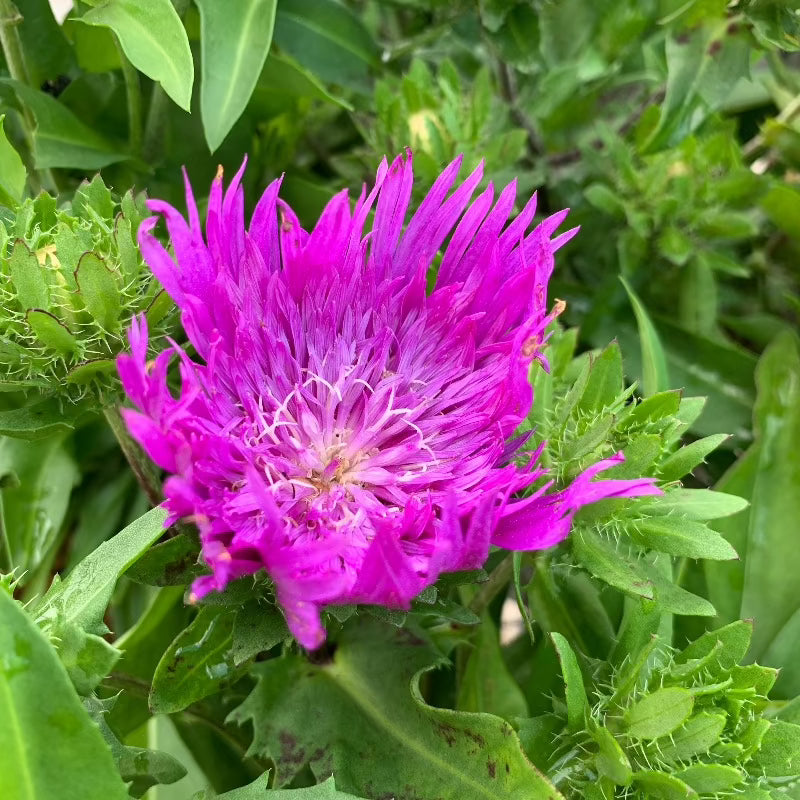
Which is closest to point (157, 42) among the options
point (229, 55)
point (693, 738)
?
point (229, 55)

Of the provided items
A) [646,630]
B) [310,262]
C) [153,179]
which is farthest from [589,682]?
[153,179]

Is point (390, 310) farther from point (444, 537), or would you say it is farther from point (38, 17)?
point (38, 17)

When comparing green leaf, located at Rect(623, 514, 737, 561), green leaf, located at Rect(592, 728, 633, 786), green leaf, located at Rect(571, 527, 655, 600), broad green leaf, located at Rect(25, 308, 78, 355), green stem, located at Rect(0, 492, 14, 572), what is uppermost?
broad green leaf, located at Rect(25, 308, 78, 355)

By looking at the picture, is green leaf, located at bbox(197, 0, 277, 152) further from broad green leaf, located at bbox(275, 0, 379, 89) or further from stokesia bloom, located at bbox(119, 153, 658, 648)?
broad green leaf, located at bbox(275, 0, 379, 89)

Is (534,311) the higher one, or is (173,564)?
(534,311)

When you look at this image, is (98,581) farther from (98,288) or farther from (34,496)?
(34,496)

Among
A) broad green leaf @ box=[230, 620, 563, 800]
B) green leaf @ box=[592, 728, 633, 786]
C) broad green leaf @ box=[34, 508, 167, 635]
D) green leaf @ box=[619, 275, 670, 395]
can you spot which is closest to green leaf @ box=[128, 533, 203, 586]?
broad green leaf @ box=[34, 508, 167, 635]
